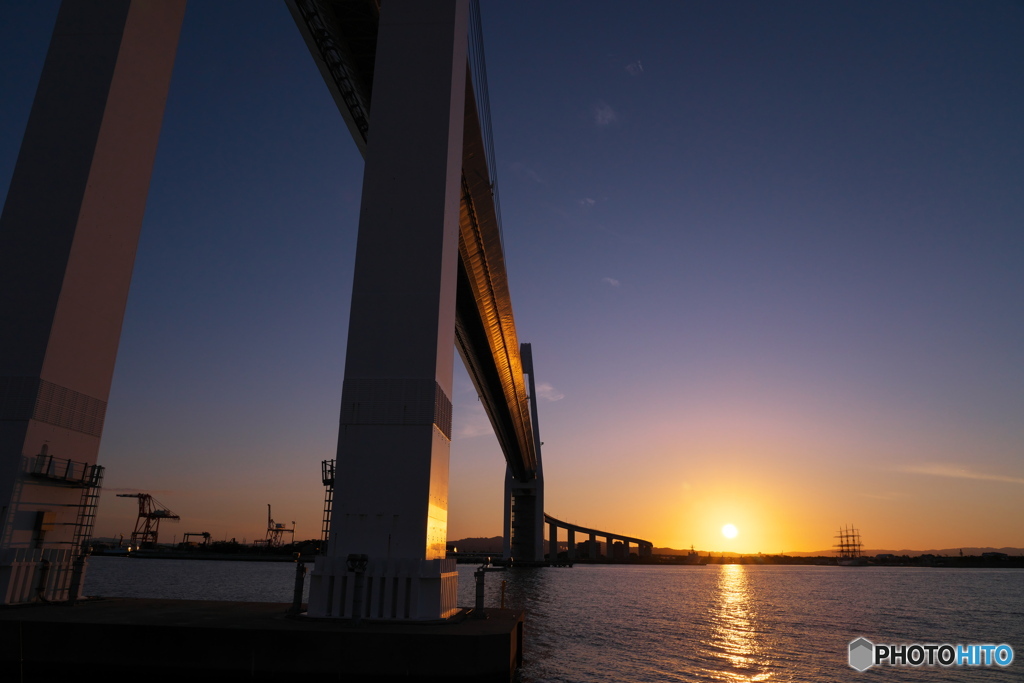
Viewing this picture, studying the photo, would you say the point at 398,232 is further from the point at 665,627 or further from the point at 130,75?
the point at 665,627

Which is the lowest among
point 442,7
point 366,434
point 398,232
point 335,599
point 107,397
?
point 335,599

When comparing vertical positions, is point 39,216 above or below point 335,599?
above

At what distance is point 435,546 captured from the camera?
Answer: 12.3 m

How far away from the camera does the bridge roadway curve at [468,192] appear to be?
16.3 m

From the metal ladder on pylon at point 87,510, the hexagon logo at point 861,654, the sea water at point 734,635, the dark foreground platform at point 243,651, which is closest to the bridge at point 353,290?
the metal ladder on pylon at point 87,510

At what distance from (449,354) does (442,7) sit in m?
7.52

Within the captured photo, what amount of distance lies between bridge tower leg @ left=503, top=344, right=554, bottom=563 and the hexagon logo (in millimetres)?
48157

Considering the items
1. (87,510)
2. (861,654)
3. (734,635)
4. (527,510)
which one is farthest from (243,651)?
(527,510)

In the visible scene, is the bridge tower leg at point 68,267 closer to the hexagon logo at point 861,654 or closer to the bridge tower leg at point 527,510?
the hexagon logo at point 861,654

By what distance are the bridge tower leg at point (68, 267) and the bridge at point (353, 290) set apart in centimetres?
3

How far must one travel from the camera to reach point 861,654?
2003 cm

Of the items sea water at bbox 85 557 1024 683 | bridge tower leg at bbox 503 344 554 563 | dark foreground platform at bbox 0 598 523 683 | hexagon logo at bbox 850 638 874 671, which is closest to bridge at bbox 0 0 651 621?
dark foreground platform at bbox 0 598 523 683

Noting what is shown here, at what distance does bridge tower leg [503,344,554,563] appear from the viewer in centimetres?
7125

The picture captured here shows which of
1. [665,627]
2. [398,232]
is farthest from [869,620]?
[398,232]
